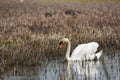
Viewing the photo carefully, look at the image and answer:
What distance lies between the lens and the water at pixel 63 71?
43.8 feet

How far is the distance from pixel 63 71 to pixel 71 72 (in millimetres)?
345

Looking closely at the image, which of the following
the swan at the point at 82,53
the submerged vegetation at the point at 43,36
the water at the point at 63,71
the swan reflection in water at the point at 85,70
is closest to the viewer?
→ the swan reflection in water at the point at 85,70

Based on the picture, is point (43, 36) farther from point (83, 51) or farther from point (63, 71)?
point (63, 71)

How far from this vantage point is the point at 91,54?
17.5 metres

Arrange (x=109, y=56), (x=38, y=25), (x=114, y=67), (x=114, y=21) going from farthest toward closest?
1. (x=114, y=21)
2. (x=38, y=25)
3. (x=109, y=56)
4. (x=114, y=67)

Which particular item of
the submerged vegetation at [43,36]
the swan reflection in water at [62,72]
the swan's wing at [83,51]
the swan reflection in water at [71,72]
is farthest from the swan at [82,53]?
the swan reflection in water at [62,72]

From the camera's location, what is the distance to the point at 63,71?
47.4 ft

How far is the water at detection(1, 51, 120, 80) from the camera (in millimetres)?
13359

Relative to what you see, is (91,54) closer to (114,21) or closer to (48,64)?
(48,64)

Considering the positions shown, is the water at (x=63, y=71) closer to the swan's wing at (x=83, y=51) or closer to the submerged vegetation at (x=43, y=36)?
the submerged vegetation at (x=43, y=36)

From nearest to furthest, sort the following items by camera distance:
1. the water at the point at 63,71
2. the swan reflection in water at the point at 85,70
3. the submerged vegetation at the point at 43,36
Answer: the swan reflection in water at the point at 85,70
the water at the point at 63,71
the submerged vegetation at the point at 43,36

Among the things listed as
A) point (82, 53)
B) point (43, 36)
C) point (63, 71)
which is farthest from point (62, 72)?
point (43, 36)

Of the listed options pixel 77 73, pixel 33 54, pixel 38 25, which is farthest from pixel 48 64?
pixel 38 25

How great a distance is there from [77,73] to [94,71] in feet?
1.66
